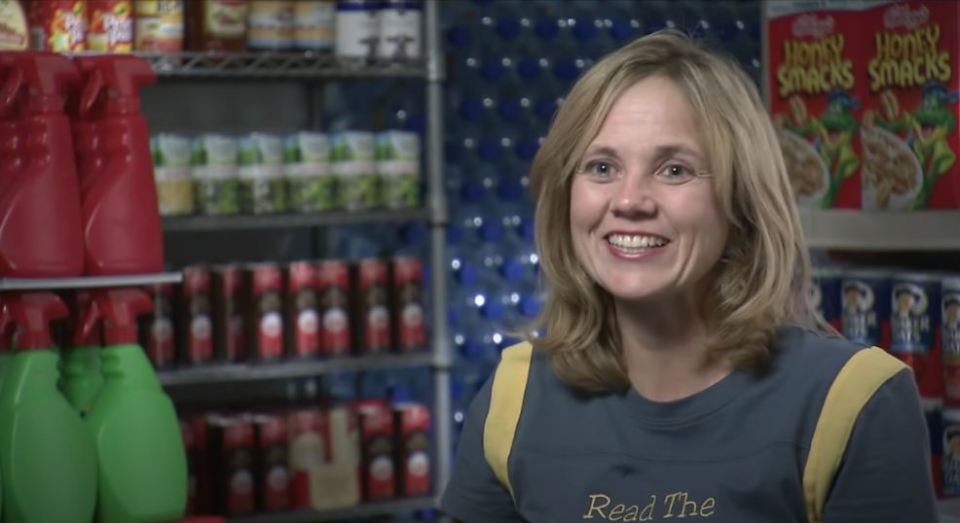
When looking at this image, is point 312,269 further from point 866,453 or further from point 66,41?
point 866,453

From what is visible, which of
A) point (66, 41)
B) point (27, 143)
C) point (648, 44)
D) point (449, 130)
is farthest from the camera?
point (449, 130)

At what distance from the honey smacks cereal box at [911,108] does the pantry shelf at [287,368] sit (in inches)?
69.9

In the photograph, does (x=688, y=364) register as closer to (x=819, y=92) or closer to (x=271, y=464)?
(x=819, y=92)

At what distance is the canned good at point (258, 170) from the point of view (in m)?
4.01

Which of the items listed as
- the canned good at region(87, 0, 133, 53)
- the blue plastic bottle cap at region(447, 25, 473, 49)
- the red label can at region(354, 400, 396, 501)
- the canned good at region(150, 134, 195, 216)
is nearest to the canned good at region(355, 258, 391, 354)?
the red label can at region(354, 400, 396, 501)

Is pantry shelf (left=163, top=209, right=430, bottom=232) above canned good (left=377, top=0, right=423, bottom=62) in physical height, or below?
below

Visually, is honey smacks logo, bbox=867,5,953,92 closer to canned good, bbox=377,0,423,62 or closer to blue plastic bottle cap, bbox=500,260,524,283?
canned good, bbox=377,0,423,62

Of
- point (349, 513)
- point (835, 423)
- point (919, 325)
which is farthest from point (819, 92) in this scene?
point (349, 513)

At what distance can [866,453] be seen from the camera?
1543 millimetres

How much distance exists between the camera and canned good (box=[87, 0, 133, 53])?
12.3 ft

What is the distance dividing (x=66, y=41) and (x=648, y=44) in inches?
91.8

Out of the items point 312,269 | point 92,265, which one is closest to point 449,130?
point 312,269

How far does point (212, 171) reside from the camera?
13.0 ft

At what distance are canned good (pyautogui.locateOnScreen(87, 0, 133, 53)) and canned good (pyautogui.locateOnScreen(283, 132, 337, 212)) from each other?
519 millimetres
